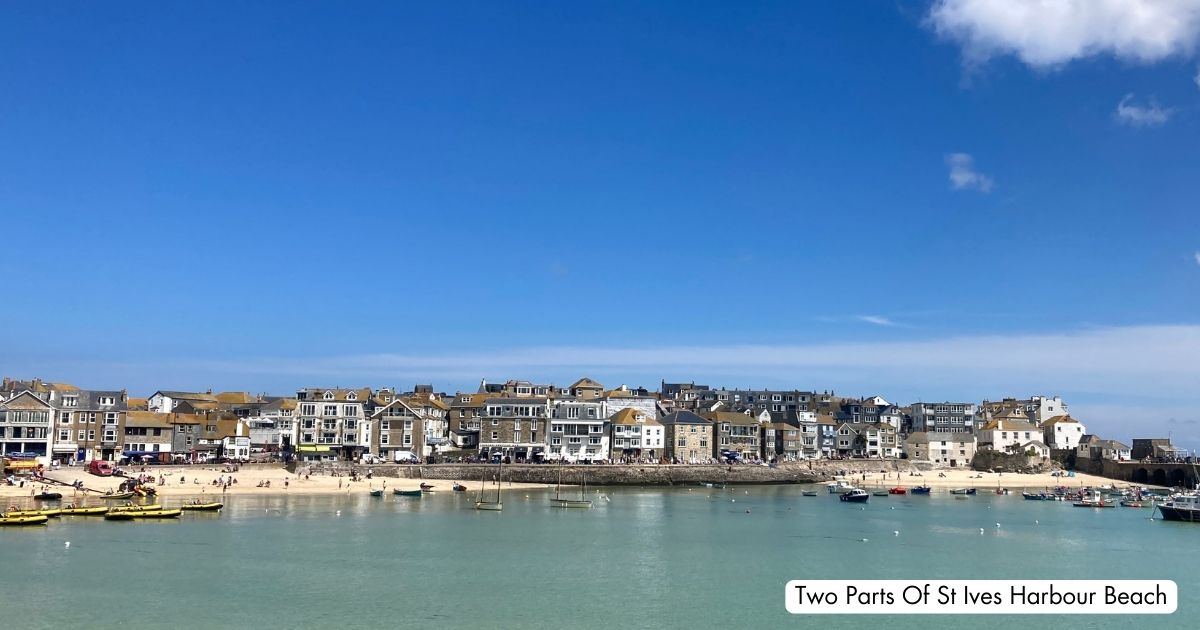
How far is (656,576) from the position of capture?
45781mm

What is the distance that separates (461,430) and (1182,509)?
237 feet

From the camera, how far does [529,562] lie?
160 ft

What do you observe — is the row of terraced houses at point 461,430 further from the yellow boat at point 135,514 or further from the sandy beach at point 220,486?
the yellow boat at point 135,514

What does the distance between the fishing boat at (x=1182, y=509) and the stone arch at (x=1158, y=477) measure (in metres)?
42.9

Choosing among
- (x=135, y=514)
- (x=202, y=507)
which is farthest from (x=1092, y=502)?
(x=135, y=514)

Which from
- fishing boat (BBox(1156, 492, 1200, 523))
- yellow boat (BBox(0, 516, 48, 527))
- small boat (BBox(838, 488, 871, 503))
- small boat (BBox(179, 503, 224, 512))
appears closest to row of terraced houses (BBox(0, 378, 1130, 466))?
small boat (BBox(838, 488, 871, 503))

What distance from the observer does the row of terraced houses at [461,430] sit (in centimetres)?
9825

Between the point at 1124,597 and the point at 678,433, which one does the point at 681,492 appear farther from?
the point at 1124,597

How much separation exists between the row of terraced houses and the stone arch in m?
11.3

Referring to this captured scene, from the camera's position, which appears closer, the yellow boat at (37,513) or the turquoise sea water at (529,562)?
the turquoise sea water at (529,562)

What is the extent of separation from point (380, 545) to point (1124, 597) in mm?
35978

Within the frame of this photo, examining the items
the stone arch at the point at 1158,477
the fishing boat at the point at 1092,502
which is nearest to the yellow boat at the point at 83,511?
the fishing boat at the point at 1092,502

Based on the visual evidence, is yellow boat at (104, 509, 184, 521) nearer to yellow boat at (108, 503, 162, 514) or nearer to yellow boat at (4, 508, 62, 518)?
yellow boat at (108, 503, 162, 514)

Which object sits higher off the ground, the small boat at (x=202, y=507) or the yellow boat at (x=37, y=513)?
the yellow boat at (x=37, y=513)
